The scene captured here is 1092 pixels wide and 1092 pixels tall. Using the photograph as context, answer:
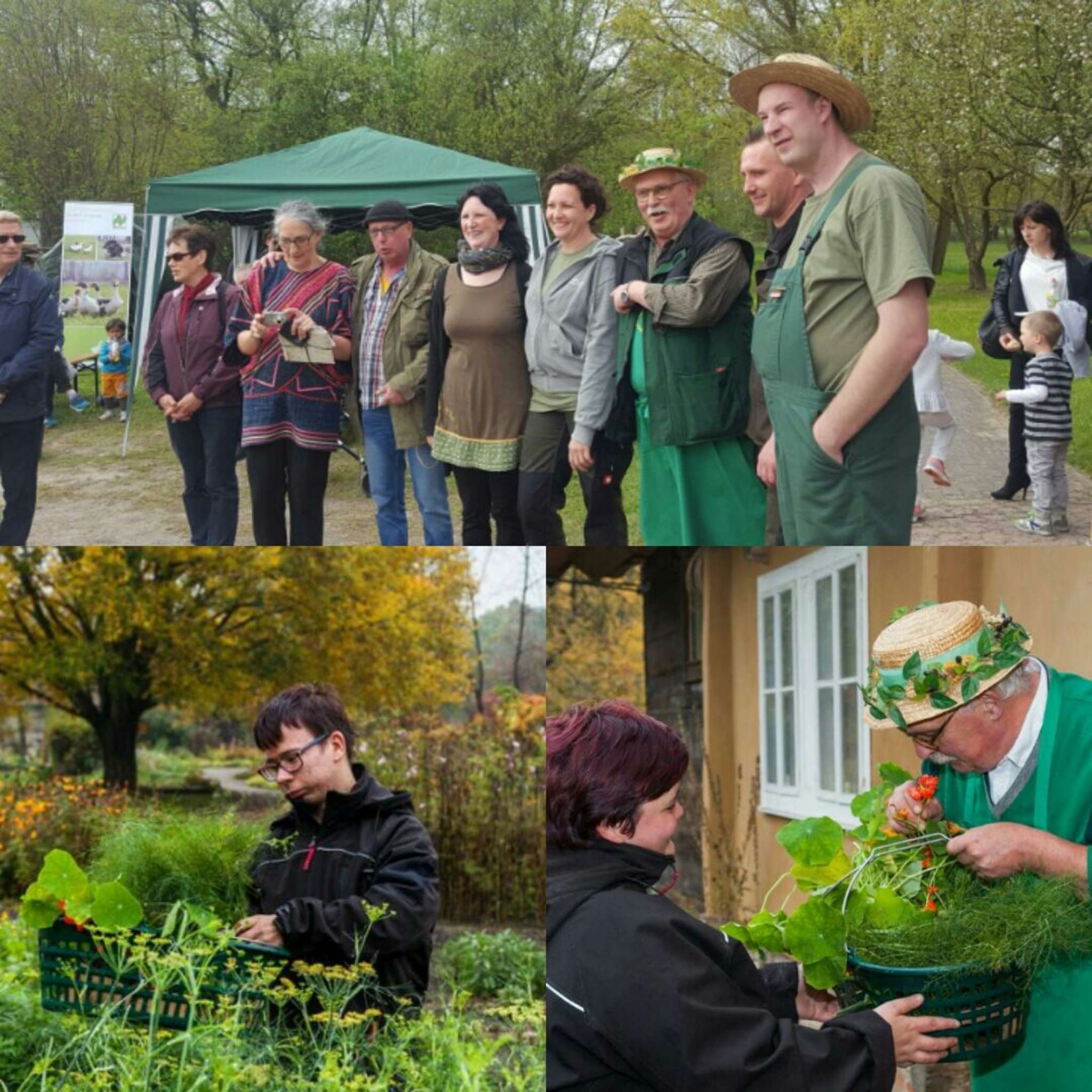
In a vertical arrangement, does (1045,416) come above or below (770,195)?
below

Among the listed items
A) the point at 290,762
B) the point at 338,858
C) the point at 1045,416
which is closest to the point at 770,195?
the point at 1045,416

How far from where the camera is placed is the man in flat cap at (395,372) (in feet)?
11.8

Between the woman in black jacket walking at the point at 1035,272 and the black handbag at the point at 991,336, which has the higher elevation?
the woman in black jacket walking at the point at 1035,272

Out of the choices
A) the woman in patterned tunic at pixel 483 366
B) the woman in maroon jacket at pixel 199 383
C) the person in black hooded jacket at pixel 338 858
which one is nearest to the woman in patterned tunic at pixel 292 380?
the woman in maroon jacket at pixel 199 383

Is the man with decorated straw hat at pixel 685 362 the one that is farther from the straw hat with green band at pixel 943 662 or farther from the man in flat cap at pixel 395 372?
the straw hat with green band at pixel 943 662

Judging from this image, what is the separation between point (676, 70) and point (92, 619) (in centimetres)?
295

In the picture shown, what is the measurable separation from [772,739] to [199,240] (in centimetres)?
200

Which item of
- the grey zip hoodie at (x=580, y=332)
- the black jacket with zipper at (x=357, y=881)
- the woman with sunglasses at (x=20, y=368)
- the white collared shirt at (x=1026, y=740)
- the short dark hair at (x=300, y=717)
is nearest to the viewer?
the white collared shirt at (x=1026, y=740)

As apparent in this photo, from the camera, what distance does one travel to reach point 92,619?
5.00 m

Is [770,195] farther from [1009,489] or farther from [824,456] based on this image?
[1009,489]

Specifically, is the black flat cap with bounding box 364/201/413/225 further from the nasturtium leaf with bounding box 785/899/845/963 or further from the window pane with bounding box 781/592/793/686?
the nasturtium leaf with bounding box 785/899/845/963

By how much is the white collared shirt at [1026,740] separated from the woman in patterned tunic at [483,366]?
165 cm

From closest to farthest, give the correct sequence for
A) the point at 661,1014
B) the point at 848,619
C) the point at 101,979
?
the point at 661,1014, the point at 101,979, the point at 848,619

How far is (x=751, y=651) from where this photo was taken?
3361mm
